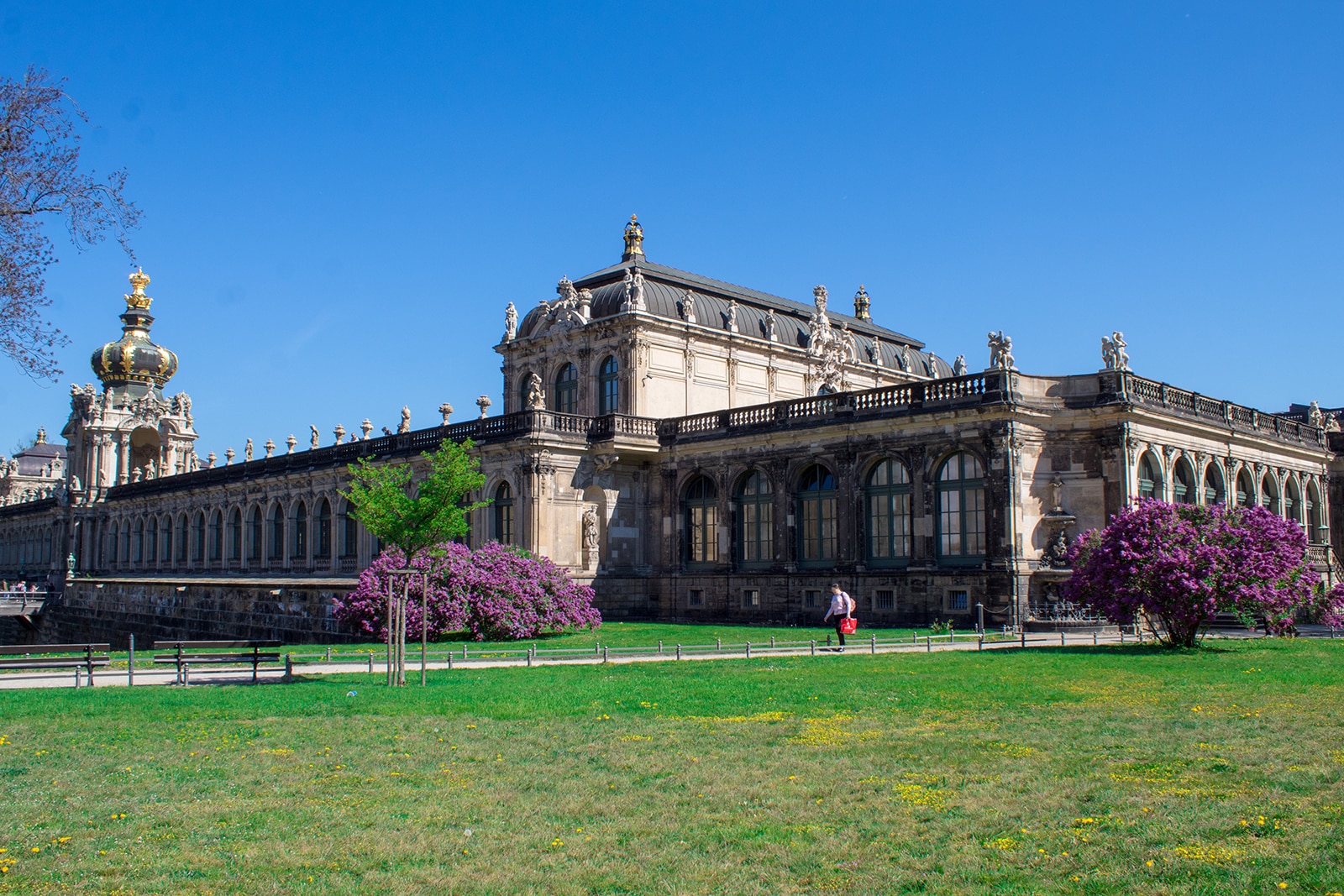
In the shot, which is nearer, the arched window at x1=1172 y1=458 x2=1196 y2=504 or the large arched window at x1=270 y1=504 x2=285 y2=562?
the arched window at x1=1172 y1=458 x2=1196 y2=504

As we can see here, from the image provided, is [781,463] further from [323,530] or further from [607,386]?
[323,530]

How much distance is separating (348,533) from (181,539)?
69.3 feet

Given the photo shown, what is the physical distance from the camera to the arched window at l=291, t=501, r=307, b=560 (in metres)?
60.7

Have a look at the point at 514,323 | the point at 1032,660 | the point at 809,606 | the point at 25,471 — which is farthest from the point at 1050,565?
the point at 25,471

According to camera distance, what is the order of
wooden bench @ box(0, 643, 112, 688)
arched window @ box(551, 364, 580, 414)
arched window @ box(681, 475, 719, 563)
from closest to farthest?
wooden bench @ box(0, 643, 112, 688) < arched window @ box(681, 475, 719, 563) < arched window @ box(551, 364, 580, 414)

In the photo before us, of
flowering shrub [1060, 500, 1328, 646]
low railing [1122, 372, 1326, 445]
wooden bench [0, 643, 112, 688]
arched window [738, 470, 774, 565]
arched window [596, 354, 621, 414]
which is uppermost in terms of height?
arched window [596, 354, 621, 414]

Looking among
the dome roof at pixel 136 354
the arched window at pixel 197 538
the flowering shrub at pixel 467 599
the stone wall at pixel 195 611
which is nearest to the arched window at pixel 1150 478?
the flowering shrub at pixel 467 599

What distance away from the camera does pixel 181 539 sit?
72.9 meters

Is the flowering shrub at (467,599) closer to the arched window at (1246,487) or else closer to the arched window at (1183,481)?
the arched window at (1183,481)

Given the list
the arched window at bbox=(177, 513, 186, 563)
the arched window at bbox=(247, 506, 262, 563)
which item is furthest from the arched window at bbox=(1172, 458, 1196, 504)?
the arched window at bbox=(177, 513, 186, 563)

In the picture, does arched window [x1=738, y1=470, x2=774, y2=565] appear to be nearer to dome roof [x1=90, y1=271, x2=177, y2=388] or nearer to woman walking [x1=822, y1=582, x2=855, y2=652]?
woman walking [x1=822, y1=582, x2=855, y2=652]

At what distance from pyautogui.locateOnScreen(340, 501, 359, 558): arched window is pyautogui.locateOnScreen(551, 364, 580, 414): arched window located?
1171cm

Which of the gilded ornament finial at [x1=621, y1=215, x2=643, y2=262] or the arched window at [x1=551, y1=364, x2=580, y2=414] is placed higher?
the gilded ornament finial at [x1=621, y1=215, x2=643, y2=262]

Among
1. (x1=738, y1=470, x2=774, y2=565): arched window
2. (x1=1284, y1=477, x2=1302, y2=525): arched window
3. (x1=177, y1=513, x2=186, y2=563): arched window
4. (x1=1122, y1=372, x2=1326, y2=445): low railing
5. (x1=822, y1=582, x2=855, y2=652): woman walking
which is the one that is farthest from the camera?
(x1=177, y1=513, x2=186, y2=563): arched window
